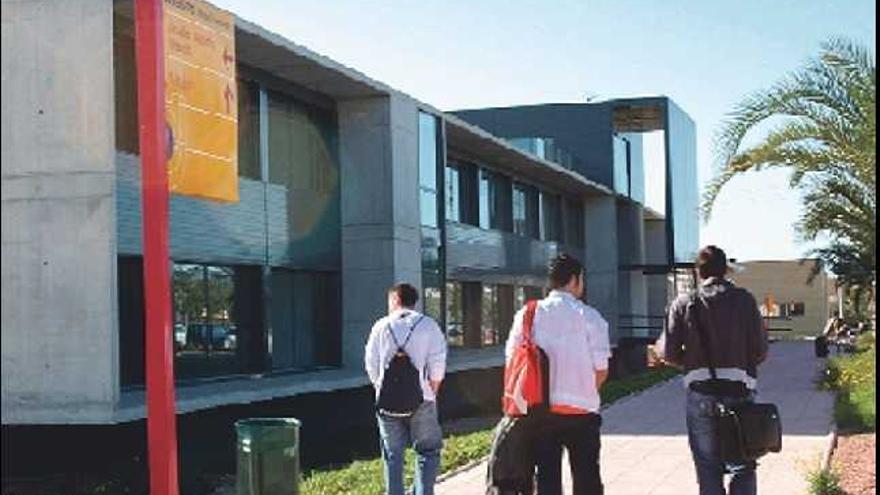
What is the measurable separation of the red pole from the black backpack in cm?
220

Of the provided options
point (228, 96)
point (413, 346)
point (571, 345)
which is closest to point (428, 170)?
point (413, 346)

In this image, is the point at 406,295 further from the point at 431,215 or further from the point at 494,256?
the point at 494,256

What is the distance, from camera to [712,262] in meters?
6.96

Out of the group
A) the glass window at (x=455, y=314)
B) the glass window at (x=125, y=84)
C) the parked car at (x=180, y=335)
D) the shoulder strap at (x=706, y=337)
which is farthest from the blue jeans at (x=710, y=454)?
the glass window at (x=455, y=314)

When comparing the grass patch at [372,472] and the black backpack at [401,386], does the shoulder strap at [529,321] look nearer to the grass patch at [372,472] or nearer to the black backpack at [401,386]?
the black backpack at [401,386]

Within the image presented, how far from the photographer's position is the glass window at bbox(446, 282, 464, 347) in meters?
31.0

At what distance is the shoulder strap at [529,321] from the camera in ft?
22.6

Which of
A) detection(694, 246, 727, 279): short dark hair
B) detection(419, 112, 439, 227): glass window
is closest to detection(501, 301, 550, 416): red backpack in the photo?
detection(694, 246, 727, 279): short dark hair

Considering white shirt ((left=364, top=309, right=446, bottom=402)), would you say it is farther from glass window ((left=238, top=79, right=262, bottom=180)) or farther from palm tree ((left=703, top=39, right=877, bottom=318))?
glass window ((left=238, top=79, right=262, bottom=180))

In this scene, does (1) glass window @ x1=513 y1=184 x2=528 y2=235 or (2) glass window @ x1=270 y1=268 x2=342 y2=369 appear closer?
(2) glass window @ x1=270 y1=268 x2=342 y2=369

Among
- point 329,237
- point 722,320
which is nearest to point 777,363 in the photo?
point 329,237

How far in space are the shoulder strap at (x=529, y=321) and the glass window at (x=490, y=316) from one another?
26789 millimetres

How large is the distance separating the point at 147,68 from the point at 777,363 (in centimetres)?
3209

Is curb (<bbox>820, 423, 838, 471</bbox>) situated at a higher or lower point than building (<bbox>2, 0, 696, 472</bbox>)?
lower
